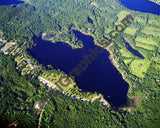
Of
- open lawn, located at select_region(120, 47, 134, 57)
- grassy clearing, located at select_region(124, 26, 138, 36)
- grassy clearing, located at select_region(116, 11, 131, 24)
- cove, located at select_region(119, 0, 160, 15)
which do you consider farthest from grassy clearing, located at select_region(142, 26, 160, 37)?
cove, located at select_region(119, 0, 160, 15)

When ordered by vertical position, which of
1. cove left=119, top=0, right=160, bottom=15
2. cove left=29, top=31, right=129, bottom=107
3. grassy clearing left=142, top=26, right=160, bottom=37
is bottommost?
cove left=29, top=31, right=129, bottom=107

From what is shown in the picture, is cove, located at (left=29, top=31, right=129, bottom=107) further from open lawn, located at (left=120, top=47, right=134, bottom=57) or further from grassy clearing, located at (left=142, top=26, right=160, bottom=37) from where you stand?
grassy clearing, located at (left=142, top=26, right=160, bottom=37)

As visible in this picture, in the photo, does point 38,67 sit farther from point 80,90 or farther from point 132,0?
point 132,0

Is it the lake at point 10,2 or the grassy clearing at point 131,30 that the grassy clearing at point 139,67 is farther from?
the lake at point 10,2

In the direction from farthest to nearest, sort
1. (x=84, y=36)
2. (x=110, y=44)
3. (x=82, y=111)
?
1. (x=84, y=36)
2. (x=110, y=44)
3. (x=82, y=111)

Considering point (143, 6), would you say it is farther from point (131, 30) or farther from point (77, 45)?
point (77, 45)

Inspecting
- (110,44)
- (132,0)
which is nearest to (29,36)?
(110,44)

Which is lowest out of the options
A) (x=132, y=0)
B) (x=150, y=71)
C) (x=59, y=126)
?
(x=59, y=126)
